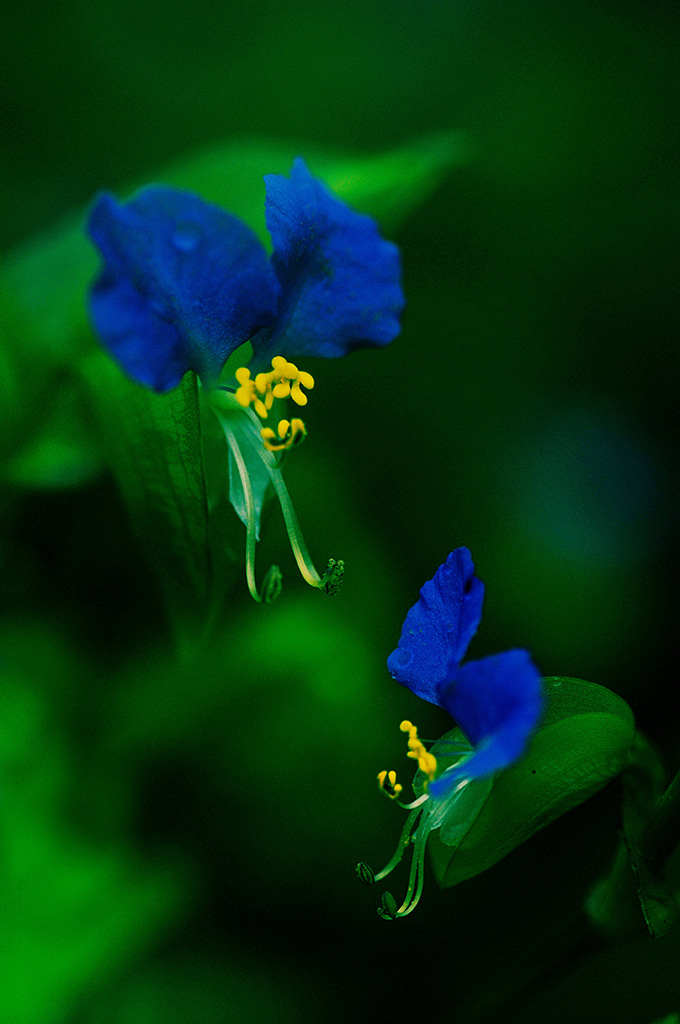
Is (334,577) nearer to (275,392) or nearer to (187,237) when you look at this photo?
(275,392)

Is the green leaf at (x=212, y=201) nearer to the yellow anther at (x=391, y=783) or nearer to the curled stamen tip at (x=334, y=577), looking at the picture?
the curled stamen tip at (x=334, y=577)

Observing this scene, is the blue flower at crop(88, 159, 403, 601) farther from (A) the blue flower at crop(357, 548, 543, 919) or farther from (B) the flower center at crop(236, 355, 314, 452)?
(A) the blue flower at crop(357, 548, 543, 919)

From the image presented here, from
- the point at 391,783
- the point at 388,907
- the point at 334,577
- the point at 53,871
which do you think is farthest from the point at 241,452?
the point at 53,871

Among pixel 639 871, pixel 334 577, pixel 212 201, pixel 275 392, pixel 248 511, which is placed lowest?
pixel 639 871

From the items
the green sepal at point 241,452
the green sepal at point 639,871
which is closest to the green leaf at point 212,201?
the green sepal at point 241,452

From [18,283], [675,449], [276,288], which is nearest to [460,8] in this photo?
[675,449]

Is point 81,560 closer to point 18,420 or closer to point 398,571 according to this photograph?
point 18,420
